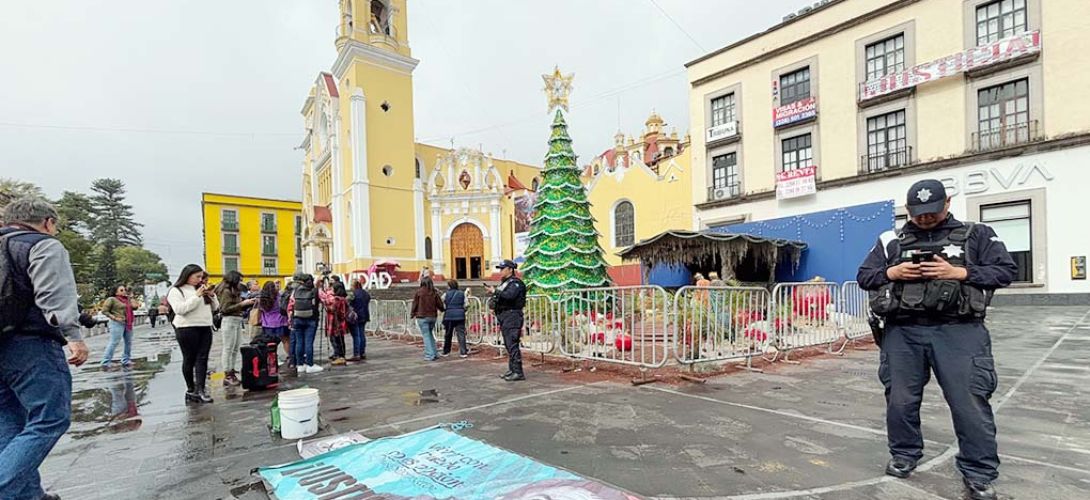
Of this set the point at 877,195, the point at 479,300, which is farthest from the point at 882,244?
the point at 877,195

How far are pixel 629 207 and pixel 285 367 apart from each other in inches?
855

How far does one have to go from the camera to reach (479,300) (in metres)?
10.9

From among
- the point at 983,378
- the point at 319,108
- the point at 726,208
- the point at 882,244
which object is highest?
the point at 319,108

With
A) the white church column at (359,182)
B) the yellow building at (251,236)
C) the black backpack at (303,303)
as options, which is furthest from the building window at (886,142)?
the yellow building at (251,236)

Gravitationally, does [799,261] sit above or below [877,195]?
below

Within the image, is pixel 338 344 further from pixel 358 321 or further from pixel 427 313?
pixel 427 313

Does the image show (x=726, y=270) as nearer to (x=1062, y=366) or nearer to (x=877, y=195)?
(x=877, y=195)

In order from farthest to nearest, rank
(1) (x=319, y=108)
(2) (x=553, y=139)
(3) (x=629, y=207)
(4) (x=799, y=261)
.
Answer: (1) (x=319, y=108)
(3) (x=629, y=207)
(4) (x=799, y=261)
(2) (x=553, y=139)

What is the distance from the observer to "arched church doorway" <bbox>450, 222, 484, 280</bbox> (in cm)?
3597

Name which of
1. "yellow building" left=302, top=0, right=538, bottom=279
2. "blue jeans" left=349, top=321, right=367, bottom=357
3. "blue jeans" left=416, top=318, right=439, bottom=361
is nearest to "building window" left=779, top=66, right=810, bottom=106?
"yellow building" left=302, top=0, right=538, bottom=279

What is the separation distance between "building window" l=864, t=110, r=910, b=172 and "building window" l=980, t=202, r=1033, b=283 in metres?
3.71

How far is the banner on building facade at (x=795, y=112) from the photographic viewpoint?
22.2 meters

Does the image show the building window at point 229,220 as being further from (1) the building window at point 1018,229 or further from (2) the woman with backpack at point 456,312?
(1) the building window at point 1018,229

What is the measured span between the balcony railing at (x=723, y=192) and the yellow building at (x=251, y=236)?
47.5 meters
